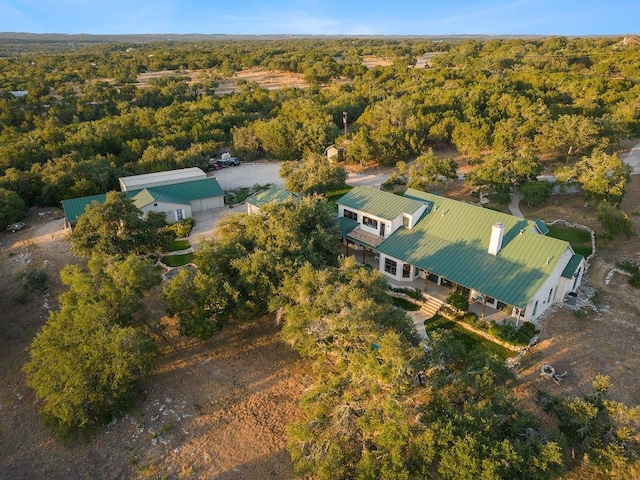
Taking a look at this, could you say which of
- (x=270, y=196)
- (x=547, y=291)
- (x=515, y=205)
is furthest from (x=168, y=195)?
(x=515, y=205)

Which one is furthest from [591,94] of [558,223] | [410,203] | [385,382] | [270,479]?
[270,479]

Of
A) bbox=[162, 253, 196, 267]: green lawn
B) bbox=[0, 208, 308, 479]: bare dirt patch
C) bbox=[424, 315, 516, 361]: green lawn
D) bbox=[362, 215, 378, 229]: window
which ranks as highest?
bbox=[362, 215, 378, 229]: window

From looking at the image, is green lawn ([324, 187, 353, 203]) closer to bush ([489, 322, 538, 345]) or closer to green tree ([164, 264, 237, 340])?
green tree ([164, 264, 237, 340])

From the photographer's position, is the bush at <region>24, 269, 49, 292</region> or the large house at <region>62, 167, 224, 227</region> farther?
the large house at <region>62, 167, 224, 227</region>

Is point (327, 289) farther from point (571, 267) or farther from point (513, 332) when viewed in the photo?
point (571, 267)

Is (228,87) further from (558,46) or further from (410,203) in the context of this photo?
(558,46)

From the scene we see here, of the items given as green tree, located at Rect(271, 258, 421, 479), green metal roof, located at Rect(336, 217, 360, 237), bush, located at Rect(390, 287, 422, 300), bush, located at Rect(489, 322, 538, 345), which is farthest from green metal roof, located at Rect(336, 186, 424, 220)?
bush, located at Rect(489, 322, 538, 345)

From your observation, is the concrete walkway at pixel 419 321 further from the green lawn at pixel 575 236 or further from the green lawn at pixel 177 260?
the green lawn at pixel 177 260
